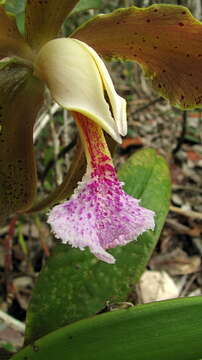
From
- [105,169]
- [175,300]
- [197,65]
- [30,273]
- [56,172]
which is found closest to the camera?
[175,300]

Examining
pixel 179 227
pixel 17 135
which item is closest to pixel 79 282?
pixel 17 135

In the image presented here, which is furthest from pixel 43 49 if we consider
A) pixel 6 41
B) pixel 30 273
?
pixel 30 273

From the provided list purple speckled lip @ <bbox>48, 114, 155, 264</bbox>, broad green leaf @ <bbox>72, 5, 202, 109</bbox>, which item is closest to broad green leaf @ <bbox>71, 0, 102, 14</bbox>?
broad green leaf @ <bbox>72, 5, 202, 109</bbox>

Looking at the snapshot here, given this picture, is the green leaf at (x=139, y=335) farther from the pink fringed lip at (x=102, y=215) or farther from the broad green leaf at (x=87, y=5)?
the broad green leaf at (x=87, y=5)

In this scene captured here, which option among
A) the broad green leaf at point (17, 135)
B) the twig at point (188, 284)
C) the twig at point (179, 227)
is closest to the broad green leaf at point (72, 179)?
the broad green leaf at point (17, 135)

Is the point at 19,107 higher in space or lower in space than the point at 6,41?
lower

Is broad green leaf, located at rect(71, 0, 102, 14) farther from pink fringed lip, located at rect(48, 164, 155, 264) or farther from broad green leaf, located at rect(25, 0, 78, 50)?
pink fringed lip, located at rect(48, 164, 155, 264)

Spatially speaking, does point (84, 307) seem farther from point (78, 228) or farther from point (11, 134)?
point (11, 134)
